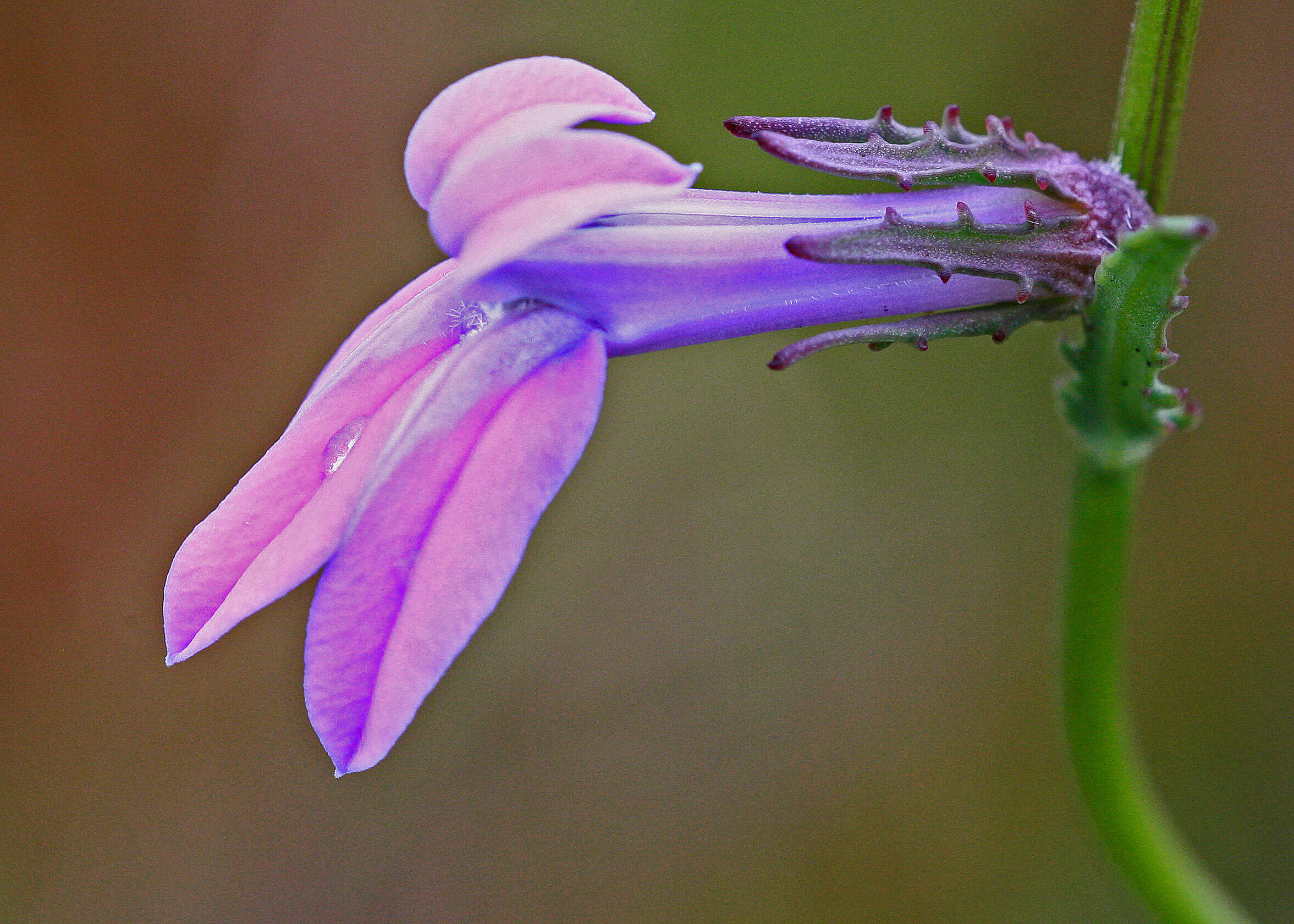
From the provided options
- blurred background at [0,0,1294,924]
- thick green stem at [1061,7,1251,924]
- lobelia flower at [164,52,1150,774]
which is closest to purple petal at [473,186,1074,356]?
lobelia flower at [164,52,1150,774]

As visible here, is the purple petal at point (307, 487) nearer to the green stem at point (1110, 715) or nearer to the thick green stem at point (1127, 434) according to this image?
the thick green stem at point (1127, 434)

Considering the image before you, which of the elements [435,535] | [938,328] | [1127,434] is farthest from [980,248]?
[435,535]

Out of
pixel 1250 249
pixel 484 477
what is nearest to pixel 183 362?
pixel 484 477

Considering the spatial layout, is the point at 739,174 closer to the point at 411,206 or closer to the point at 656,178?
the point at 411,206

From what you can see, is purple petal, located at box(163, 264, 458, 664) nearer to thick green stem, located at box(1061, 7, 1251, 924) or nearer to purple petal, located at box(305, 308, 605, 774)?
purple petal, located at box(305, 308, 605, 774)

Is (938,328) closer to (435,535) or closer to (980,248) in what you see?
(980,248)
